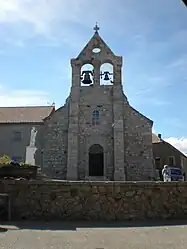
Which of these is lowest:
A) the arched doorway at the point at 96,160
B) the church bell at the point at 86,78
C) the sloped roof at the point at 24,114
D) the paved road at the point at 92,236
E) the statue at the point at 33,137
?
the paved road at the point at 92,236

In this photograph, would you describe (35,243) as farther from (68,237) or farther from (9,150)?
(9,150)

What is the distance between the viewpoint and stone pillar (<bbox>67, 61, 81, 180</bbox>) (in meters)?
28.8

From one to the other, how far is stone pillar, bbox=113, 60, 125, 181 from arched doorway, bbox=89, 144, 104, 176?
5.15 feet

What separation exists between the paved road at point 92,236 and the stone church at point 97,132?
59.3 feet

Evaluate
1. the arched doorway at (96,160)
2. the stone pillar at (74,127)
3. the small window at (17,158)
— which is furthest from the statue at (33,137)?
the arched doorway at (96,160)

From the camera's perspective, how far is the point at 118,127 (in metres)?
29.8

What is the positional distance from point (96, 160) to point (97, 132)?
8.71 feet

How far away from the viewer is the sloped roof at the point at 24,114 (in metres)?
33.9

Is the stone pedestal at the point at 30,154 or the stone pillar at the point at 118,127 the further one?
the stone pedestal at the point at 30,154

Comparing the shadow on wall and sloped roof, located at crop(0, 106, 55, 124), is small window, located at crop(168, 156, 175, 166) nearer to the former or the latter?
sloped roof, located at crop(0, 106, 55, 124)

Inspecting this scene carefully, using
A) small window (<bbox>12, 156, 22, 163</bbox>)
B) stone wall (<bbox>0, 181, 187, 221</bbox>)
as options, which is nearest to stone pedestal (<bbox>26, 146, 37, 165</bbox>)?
small window (<bbox>12, 156, 22, 163</bbox>)

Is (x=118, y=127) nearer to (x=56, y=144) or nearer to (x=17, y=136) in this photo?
(x=56, y=144)

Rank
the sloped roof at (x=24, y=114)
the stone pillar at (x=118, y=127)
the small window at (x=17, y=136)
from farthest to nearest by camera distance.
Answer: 1. the sloped roof at (x=24, y=114)
2. the small window at (x=17, y=136)
3. the stone pillar at (x=118, y=127)

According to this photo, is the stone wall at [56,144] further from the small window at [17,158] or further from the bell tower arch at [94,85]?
the small window at [17,158]
